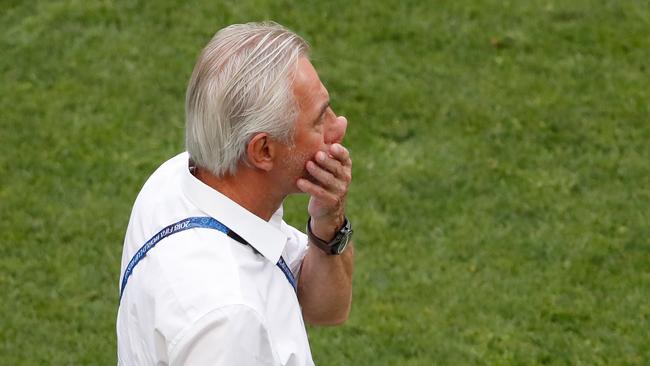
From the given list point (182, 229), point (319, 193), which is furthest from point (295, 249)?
point (182, 229)

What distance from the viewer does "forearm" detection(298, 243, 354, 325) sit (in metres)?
3.52

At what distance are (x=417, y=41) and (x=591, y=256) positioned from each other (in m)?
2.52

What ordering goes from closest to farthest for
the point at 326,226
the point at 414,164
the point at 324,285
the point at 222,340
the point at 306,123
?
the point at 222,340, the point at 306,123, the point at 326,226, the point at 324,285, the point at 414,164

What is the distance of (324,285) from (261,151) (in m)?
0.68

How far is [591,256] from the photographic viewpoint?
21.0 feet

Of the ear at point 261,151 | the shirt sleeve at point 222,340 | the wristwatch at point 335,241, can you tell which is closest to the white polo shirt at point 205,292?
the shirt sleeve at point 222,340

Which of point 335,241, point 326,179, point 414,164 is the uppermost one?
point 326,179

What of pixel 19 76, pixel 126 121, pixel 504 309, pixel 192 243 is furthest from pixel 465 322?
pixel 19 76

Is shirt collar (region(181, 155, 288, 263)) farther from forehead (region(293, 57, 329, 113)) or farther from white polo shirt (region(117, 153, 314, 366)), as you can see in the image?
forehead (region(293, 57, 329, 113))

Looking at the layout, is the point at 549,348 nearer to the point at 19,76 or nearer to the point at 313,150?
the point at 313,150

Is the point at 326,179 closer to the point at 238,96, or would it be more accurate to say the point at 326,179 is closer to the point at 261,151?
the point at 261,151

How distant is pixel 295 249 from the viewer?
140 inches

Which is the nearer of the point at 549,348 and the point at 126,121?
the point at 549,348

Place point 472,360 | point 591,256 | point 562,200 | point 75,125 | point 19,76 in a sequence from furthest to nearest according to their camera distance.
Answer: point 19,76 → point 75,125 → point 562,200 → point 591,256 → point 472,360
